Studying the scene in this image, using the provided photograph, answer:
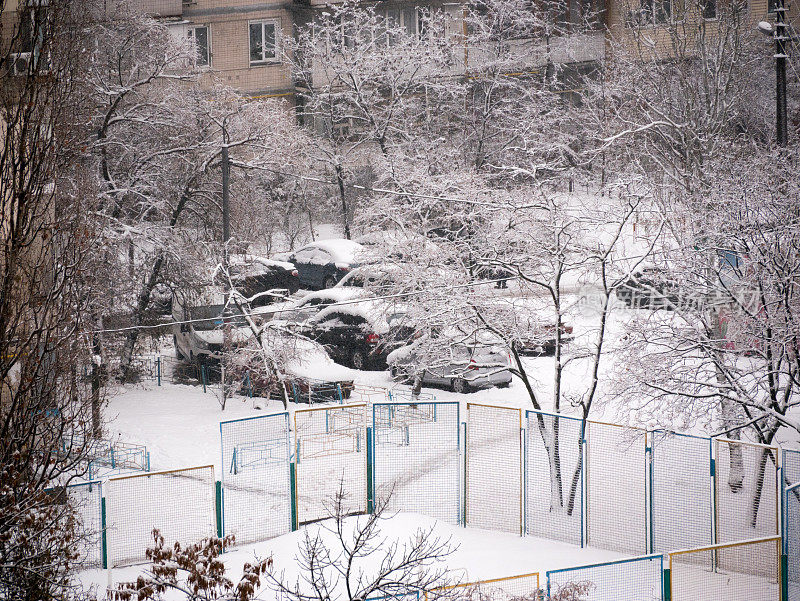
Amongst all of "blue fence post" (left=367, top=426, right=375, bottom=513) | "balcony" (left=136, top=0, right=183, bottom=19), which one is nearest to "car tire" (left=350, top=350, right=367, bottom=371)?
"blue fence post" (left=367, top=426, right=375, bottom=513)

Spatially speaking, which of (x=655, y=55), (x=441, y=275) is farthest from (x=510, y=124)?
(x=441, y=275)

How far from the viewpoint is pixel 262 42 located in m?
30.6

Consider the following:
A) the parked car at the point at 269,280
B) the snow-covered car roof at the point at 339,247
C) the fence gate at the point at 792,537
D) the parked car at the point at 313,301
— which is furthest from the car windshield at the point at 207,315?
the fence gate at the point at 792,537

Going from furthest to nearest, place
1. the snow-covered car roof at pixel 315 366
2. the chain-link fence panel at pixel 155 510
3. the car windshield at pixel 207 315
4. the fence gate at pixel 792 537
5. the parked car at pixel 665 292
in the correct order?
the car windshield at pixel 207 315 → the snow-covered car roof at pixel 315 366 → the parked car at pixel 665 292 → the chain-link fence panel at pixel 155 510 → the fence gate at pixel 792 537

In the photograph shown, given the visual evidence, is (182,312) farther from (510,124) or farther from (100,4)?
(510,124)

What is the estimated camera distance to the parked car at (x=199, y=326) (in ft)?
70.7

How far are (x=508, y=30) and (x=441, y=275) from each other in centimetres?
1387

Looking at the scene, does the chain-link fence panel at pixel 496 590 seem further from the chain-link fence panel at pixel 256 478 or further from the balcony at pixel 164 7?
the balcony at pixel 164 7

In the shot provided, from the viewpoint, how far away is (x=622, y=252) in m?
15.9

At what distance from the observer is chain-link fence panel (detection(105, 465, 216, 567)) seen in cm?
1309

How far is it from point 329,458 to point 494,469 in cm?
301

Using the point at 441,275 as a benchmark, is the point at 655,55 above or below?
above

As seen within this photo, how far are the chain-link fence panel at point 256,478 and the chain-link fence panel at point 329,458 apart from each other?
0.29m

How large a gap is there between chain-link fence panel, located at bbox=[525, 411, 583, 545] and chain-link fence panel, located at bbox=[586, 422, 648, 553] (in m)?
0.26
